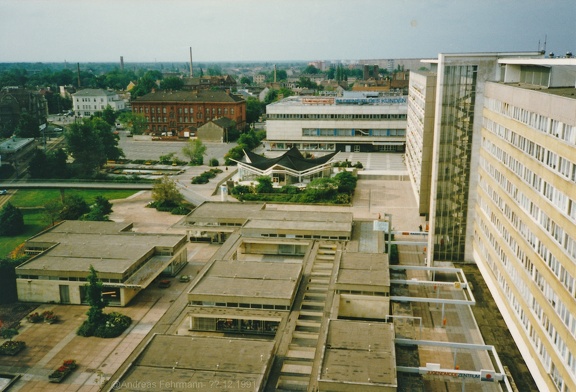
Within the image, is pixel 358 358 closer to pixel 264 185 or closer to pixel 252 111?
pixel 264 185

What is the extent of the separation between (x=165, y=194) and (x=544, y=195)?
174 feet

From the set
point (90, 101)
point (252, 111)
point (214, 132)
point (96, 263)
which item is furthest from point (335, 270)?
point (90, 101)

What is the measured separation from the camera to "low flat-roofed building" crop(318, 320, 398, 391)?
27109 mm

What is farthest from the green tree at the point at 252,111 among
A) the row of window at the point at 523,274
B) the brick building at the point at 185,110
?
the row of window at the point at 523,274

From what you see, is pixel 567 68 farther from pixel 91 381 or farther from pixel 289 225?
pixel 91 381

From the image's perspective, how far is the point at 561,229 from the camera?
86.2ft

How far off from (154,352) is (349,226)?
28.0 m

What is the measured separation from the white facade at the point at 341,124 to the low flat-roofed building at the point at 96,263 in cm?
6107

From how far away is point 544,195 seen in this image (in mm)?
29125

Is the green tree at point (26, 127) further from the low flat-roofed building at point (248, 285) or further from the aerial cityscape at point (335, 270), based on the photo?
the low flat-roofed building at point (248, 285)

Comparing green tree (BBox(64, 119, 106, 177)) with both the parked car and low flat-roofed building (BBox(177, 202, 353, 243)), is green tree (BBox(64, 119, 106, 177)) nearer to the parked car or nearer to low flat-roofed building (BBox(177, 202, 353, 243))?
low flat-roofed building (BBox(177, 202, 353, 243))

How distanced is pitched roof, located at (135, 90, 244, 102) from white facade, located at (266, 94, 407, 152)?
28.7 meters

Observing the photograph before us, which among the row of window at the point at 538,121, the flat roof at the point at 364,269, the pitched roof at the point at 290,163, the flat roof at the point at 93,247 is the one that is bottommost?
the flat roof at the point at 93,247

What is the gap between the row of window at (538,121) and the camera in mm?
25812
